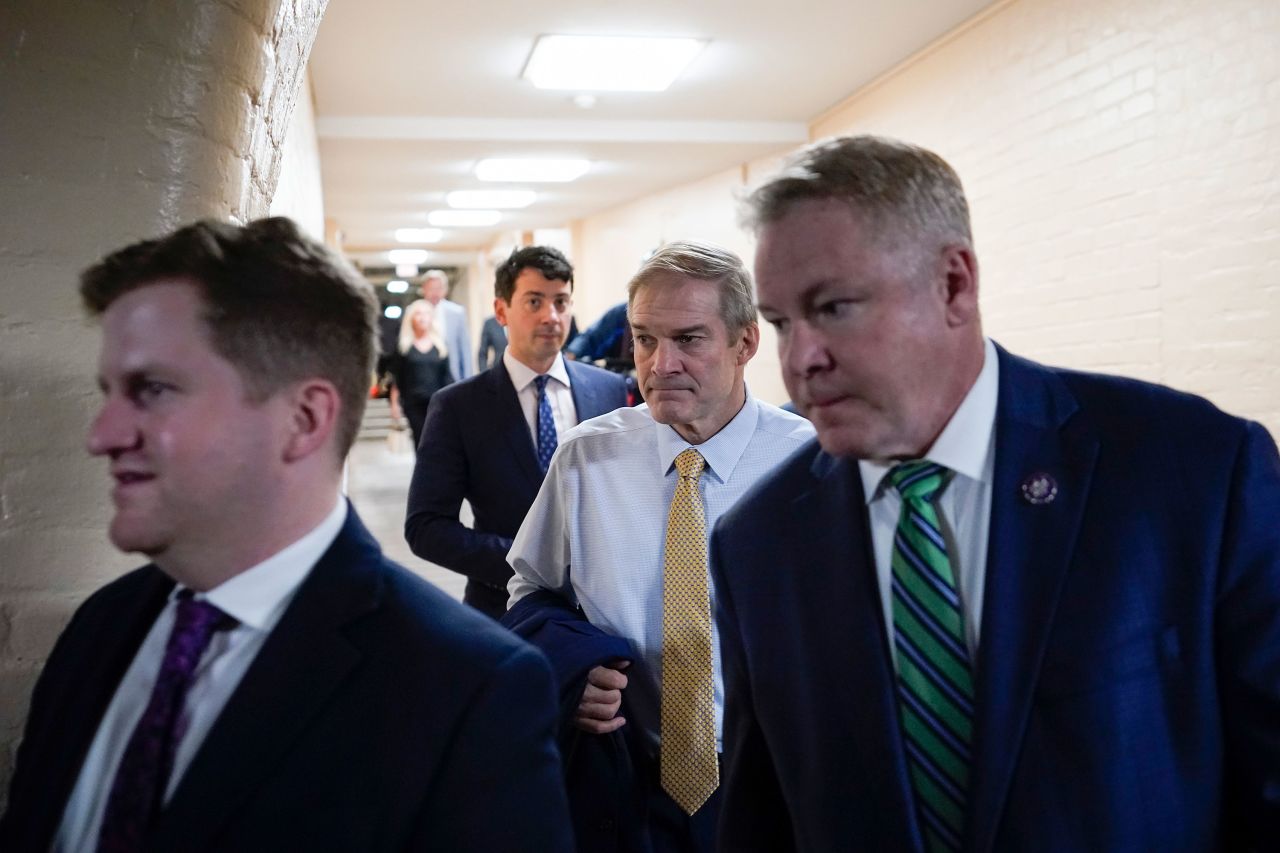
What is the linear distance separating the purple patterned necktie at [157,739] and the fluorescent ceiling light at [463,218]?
520 inches

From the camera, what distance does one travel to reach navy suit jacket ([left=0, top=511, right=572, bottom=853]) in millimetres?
1016

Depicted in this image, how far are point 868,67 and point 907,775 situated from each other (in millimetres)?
7202

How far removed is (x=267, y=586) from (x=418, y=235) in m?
16.4

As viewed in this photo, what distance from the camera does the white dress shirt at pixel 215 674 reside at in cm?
111

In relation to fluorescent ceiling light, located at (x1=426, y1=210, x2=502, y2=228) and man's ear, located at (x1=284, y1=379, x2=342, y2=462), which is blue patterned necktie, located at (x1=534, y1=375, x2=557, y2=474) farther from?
fluorescent ceiling light, located at (x1=426, y1=210, x2=502, y2=228)

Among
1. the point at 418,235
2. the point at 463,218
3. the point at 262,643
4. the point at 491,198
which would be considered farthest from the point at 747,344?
the point at 418,235

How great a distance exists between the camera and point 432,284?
1073 centimetres

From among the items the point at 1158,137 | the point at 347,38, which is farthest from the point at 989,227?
the point at 347,38

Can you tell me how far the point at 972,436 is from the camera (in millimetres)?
1236

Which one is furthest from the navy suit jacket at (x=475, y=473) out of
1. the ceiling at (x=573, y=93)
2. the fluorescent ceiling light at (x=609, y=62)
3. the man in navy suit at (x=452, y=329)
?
the man in navy suit at (x=452, y=329)

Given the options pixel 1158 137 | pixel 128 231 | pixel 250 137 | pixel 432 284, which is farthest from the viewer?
pixel 432 284

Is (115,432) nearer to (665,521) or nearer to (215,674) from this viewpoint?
(215,674)

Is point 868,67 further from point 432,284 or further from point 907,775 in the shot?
point 907,775

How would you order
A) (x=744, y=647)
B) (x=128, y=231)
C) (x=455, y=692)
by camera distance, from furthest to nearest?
(x=128, y=231), (x=744, y=647), (x=455, y=692)
